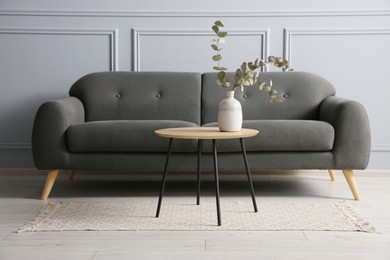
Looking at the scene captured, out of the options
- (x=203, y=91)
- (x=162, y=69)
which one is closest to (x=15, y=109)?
(x=162, y=69)

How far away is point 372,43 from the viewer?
13.6ft

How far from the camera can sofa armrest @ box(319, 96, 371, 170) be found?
3.26m

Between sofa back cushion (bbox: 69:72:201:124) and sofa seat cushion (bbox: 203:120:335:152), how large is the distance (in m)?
0.62

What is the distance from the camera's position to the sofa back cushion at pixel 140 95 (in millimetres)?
3818

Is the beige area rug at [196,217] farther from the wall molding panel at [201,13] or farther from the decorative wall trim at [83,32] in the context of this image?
the wall molding panel at [201,13]

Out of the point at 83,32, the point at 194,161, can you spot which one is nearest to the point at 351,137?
the point at 194,161

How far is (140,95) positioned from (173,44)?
57cm

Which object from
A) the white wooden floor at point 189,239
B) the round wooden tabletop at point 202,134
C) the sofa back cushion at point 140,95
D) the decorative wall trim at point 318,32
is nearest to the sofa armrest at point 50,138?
the white wooden floor at point 189,239

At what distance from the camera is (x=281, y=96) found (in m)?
3.84

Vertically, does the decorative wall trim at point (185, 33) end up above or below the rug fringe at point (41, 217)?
above

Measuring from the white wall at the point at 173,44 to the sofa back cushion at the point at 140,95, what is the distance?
1.09 feet

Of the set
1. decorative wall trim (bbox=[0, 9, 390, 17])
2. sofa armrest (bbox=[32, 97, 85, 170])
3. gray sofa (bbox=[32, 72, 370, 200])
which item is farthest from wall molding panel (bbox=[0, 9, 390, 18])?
sofa armrest (bbox=[32, 97, 85, 170])

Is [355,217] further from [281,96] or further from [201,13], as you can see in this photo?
[201,13]

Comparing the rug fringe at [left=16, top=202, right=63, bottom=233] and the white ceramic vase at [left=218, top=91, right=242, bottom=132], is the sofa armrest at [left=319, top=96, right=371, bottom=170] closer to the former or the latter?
the white ceramic vase at [left=218, top=91, right=242, bottom=132]
